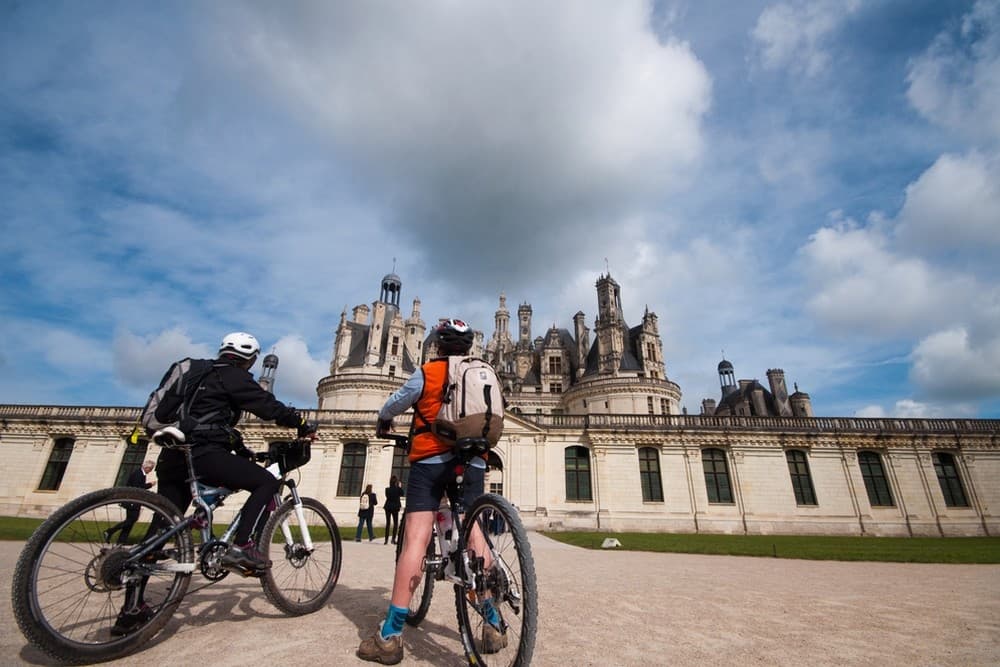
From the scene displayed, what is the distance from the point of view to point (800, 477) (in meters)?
22.9

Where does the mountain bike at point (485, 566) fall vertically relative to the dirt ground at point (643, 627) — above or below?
above

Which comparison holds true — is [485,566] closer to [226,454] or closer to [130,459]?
[226,454]

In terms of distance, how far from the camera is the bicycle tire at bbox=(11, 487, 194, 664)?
220 centimetres

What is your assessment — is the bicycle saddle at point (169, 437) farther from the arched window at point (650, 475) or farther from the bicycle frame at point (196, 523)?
the arched window at point (650, 475)

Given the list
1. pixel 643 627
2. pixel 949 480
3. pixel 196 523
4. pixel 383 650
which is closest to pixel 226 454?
pixel 196 523

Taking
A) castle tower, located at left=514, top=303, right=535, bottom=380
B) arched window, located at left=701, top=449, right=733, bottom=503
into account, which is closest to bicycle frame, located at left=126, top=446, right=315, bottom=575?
arched window, located at left=701, top=449, right=733, bottom=503

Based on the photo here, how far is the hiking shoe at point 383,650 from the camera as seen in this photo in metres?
2.47

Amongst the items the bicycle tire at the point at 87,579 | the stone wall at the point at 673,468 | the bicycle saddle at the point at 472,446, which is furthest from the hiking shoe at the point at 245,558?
the stone wall at the point at 673,468

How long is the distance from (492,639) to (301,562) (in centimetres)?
208

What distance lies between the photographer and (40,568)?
2.26m

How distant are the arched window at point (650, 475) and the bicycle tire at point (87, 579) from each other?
23010 millimetres

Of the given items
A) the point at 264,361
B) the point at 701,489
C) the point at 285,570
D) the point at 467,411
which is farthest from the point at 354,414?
the point at 264,361

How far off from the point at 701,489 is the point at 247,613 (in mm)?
23566

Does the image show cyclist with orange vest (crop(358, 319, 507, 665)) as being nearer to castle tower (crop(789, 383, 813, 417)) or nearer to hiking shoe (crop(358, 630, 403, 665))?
hiking shoe (crop(358, 630, 403, 665))
